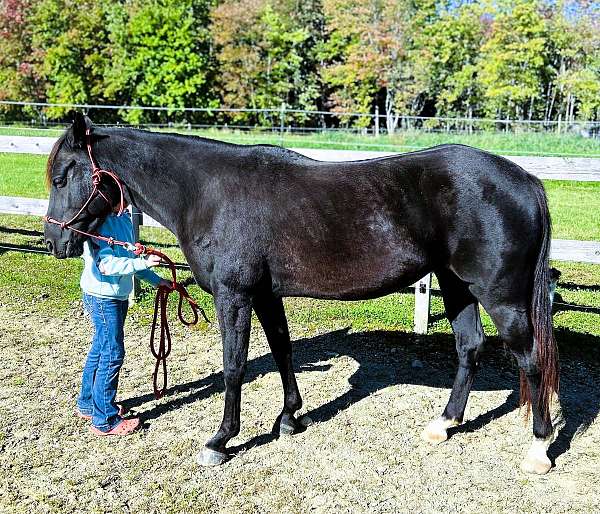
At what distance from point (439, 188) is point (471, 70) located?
1300 inches

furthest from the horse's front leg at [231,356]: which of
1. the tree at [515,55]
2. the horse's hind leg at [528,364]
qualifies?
the tree at [515,55]

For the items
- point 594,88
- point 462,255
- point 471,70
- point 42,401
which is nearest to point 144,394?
point 42,401

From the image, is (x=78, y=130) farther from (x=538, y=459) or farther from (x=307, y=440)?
(x=538, y=459)

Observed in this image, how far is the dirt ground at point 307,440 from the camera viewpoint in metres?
3.16

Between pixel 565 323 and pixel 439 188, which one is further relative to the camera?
pixel 565 323

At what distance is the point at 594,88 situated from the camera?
28.3 m

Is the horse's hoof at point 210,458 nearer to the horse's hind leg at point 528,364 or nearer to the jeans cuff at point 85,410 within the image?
the jeans cuff at point 85,410

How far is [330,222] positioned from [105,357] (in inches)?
64.0

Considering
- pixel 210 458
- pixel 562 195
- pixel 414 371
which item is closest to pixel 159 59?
pixel 562 195

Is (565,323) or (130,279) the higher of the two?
(130,279)

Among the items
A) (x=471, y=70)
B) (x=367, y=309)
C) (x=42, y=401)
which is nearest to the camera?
(x=42, y=401)

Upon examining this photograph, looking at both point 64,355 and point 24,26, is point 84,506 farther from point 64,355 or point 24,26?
point 24,26

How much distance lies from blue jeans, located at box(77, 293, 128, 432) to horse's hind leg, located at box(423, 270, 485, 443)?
1.95 metres

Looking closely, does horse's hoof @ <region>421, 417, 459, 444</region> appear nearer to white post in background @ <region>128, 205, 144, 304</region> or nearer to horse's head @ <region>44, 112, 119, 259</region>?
horse's head @ <region>44, 112, 119, 259</region>
